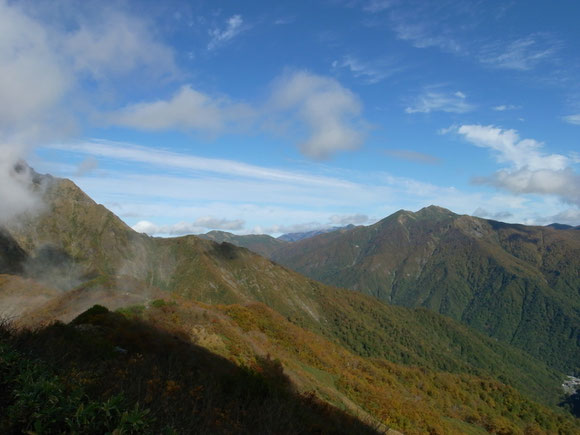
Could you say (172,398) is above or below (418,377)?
above

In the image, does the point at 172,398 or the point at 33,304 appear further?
the point at 33,304

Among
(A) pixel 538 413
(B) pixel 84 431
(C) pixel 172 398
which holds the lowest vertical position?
(A) pixel 538 413

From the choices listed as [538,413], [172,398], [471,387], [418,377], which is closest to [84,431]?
[172,398]

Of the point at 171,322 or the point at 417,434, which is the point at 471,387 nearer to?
the point at 417,434

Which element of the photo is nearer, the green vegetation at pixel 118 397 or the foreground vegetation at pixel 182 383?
the green vegetation at pixel 118 397

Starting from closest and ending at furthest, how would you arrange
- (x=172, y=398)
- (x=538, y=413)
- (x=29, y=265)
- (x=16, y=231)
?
(x=172, y=398) → (x=538, y=413) → (x=29, y=265) → (x=16, y=231)

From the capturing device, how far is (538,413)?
9669 centimetres

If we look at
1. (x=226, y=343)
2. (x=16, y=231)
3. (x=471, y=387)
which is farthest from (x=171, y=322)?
(x=16, y=231)

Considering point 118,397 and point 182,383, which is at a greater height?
point 118,397

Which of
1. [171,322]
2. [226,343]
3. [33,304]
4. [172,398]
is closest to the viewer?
[172,398]

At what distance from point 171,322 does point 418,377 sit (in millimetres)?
73469

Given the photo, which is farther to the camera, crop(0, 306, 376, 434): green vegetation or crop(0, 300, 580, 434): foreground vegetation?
crop(0, 300, 580, 434): foreground vegetation

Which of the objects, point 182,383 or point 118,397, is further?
point 182,383

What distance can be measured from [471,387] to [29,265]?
199 meters
